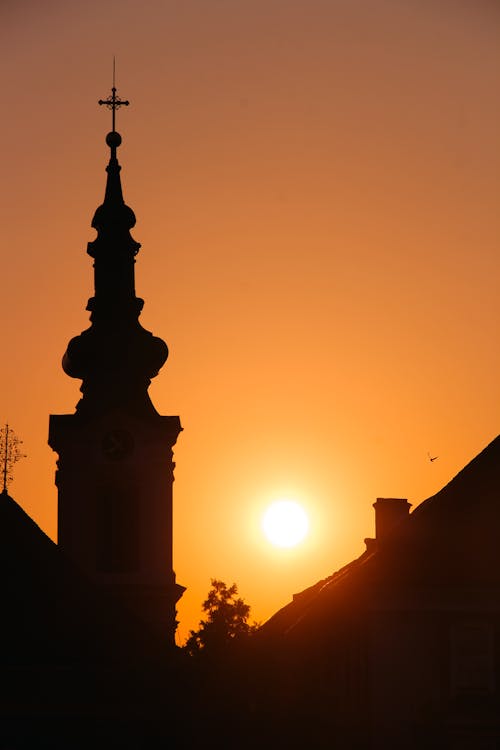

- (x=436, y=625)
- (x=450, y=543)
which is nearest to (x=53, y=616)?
(x=436, y=625)

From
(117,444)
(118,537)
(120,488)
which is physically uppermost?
(117,444)

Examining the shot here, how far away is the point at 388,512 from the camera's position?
62.7 meters

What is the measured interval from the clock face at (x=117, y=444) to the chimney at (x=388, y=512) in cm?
1273

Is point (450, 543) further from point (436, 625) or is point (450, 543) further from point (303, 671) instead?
point (303, 671)

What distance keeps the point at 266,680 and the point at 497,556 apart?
7767 mm

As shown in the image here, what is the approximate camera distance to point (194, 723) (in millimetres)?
Result: 50875

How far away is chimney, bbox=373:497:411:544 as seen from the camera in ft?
204

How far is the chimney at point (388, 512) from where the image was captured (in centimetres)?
6216

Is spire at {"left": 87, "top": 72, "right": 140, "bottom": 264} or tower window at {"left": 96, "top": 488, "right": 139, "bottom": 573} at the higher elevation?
spire at {"left": 87, "top": 72, "right": 140, "bottom": 264}

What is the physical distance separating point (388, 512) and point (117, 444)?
1356 cm

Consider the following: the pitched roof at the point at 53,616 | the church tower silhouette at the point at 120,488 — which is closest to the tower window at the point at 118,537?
the church tower silhouette at the point at 120,488

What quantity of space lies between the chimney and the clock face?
41.8ft

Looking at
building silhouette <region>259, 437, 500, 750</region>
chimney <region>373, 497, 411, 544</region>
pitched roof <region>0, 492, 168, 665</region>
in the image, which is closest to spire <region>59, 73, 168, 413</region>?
chimney <region>373, 497, 411, 544</region>

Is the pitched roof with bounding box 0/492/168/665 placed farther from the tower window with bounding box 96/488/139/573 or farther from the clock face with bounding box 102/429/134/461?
the clock face with bounding box 102/429/134/461
